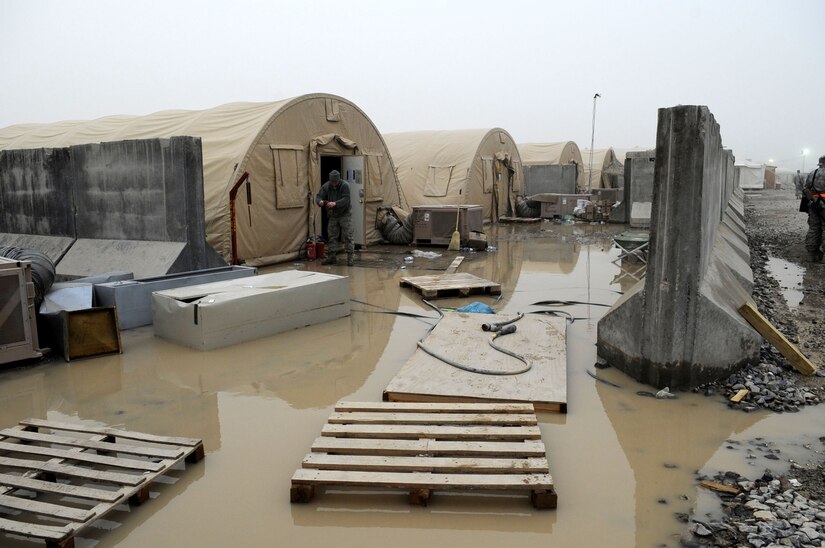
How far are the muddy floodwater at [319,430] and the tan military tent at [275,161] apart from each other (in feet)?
15.6

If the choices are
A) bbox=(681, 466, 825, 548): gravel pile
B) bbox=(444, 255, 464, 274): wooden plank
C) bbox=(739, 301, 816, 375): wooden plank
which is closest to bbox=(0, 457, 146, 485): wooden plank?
bbox=(681, 466, 825, 548): gravel pile

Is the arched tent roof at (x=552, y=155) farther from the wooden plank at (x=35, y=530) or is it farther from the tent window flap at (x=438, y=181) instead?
the wooden plank at (x=35, y=530)

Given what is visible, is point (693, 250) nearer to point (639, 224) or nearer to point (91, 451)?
point (91, 451)

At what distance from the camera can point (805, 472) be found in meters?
3.92

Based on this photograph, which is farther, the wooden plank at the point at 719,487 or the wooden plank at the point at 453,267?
the wooden plank at the point at 453,267

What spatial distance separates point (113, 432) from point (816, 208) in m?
12.9

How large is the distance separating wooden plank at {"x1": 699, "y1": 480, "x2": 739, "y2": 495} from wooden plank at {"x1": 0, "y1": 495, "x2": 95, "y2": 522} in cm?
345

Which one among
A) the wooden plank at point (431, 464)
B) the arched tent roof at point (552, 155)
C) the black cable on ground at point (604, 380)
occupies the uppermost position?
the arched tent roof at point (552, 155)

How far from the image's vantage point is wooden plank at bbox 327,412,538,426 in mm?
4379

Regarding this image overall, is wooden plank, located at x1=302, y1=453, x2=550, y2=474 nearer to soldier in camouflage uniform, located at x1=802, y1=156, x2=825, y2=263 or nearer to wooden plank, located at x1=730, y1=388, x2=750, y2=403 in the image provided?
wooden plank, located at x1=730, y1=388, x2=750, y2=403

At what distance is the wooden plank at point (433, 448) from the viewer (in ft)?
12.8

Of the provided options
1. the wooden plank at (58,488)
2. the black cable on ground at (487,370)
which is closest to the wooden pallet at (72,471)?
the wooden plank at (58,488)

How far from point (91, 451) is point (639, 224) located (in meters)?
16.9

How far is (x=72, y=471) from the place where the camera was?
3.80m
